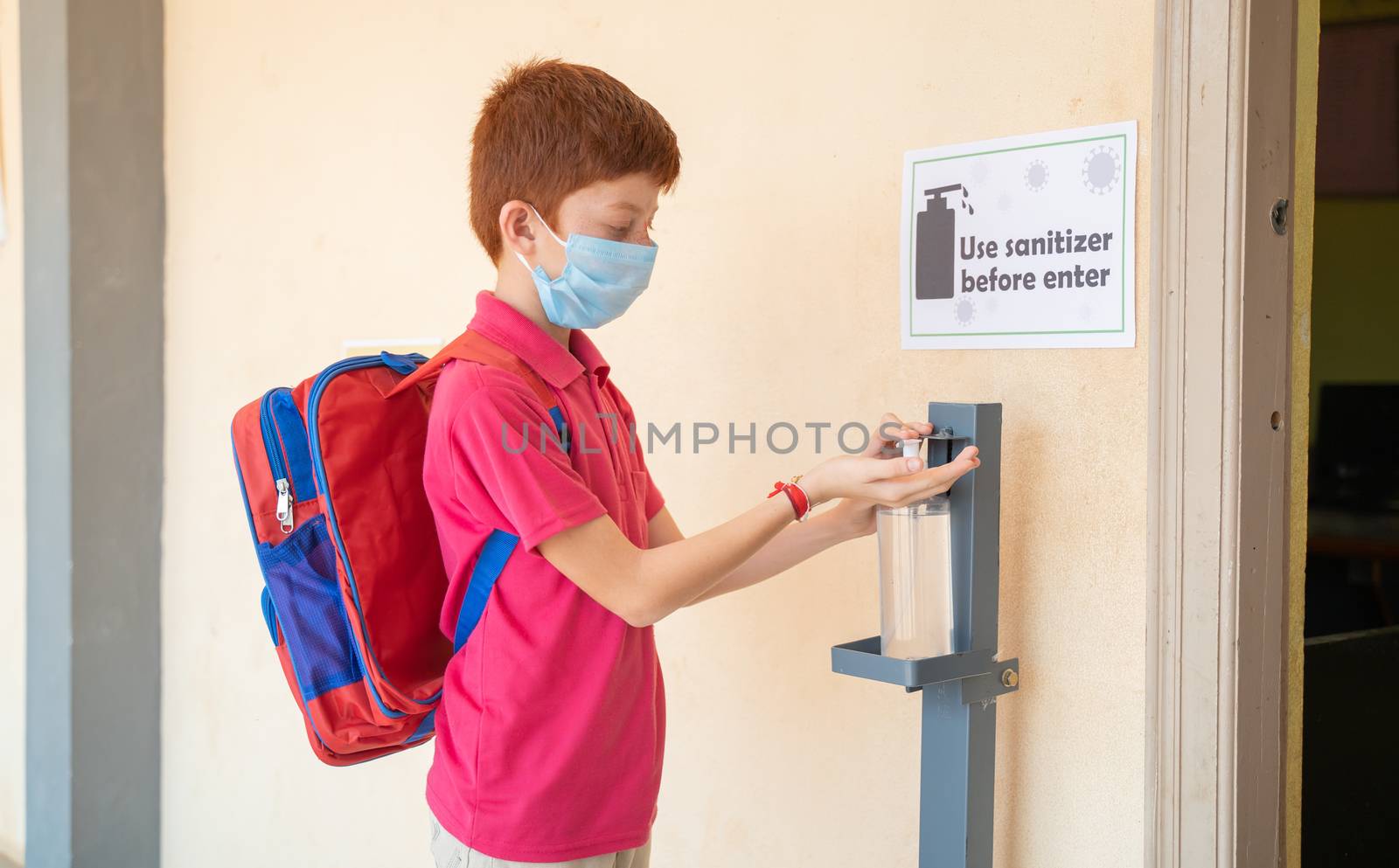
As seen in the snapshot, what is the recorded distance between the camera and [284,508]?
3.87 feet

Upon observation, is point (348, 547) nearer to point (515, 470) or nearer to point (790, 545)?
point (515, 470)

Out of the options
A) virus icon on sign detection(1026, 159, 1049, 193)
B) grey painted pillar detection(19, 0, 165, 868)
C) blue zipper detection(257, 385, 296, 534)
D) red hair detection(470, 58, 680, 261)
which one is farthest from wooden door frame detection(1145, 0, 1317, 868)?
grey painted pillar detection(19, 0, 165, 868)

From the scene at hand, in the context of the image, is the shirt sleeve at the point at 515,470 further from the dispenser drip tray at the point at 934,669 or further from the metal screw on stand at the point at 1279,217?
the metal screw on stand at the point at 1279,217

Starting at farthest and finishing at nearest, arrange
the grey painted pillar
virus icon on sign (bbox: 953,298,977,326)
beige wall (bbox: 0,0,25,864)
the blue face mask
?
beige wall (bbox: 0,0,25,864) → the grey painted pillar → virus icon on sign (bbox: 953,298,977,326) → the blue face mask

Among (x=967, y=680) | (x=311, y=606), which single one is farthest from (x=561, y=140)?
(x=967, y=680)

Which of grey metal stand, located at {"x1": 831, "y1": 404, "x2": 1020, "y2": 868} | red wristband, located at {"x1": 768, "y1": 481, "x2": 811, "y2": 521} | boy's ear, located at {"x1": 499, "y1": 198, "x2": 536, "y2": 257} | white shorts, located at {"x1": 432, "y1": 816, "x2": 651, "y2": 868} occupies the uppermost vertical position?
boy's ear, located at {"x1": 499, "y1": 198, "x2": 536, "y2": 257}

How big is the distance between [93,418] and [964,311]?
195 cm

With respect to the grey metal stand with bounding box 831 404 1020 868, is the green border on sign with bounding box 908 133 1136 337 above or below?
above

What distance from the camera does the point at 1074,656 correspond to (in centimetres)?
119

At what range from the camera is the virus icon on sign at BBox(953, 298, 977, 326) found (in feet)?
4.08

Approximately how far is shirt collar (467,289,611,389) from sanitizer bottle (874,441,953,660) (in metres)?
0.36

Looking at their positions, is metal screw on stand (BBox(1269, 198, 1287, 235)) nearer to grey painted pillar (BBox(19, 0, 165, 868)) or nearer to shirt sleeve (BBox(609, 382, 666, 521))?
shirt sleeve (BBox(609, 382, 666, 521))

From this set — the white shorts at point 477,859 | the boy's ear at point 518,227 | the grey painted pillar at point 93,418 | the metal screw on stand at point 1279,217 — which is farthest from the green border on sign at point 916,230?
the grey painted pillar at point 93,418

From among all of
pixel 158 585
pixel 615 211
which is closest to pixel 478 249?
pixel 615 211
